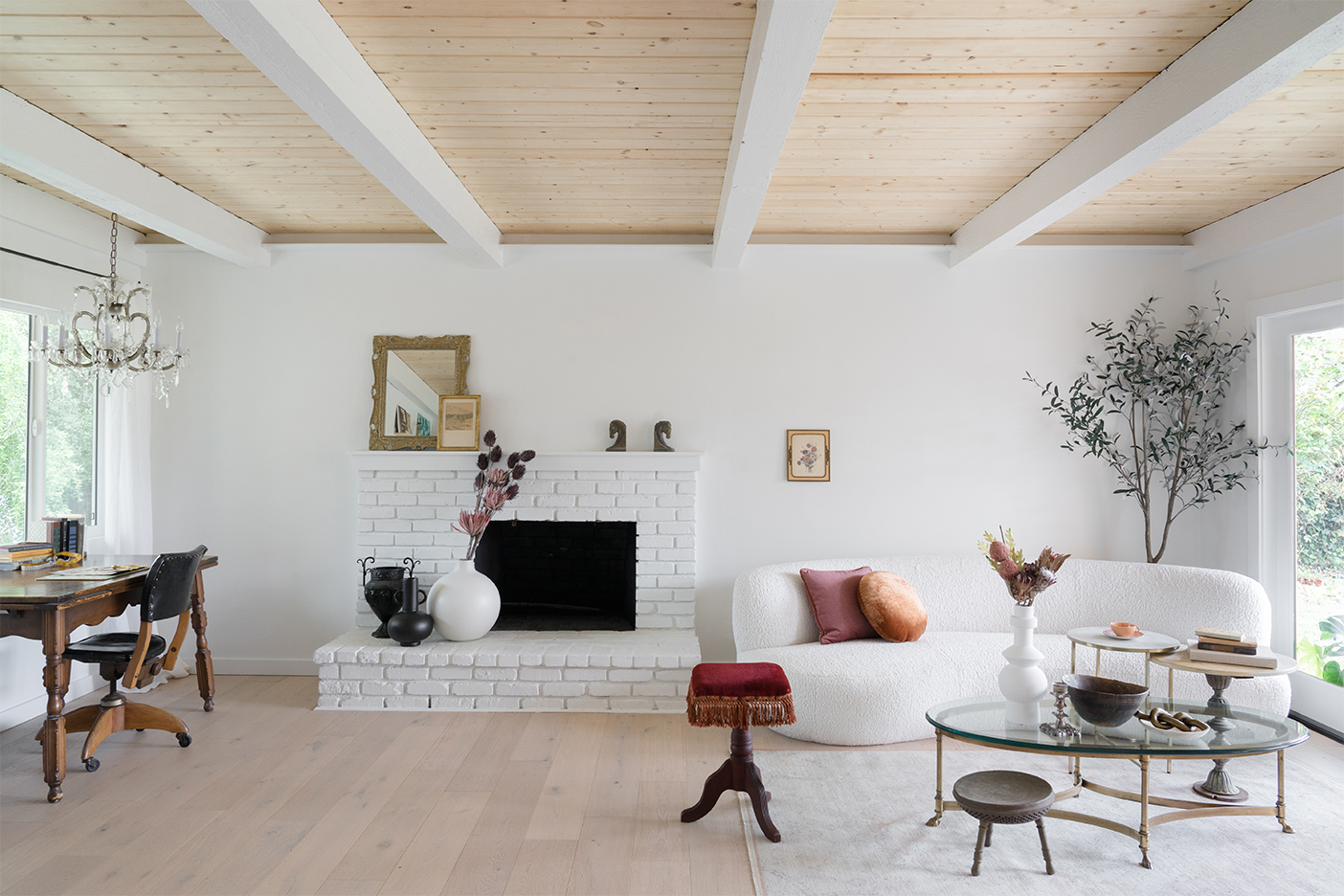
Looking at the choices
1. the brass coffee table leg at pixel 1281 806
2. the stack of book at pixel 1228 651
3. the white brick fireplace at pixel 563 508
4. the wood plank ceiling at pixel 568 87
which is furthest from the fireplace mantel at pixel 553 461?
the brass coffee table leg at pixel 1281 806

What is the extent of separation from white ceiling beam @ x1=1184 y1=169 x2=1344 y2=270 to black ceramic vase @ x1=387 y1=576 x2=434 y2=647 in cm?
495

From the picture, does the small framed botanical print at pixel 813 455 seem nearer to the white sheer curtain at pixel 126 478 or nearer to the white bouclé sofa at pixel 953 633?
the white bouclé sofa at pixel 953 633

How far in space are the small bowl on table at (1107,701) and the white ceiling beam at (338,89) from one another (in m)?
3.13

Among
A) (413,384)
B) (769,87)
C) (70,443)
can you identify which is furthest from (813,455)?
(70,443)

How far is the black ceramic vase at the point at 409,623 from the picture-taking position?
4277 millimetres

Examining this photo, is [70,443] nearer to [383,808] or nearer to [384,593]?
[384,593]

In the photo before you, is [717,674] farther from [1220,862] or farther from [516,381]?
[516,381]

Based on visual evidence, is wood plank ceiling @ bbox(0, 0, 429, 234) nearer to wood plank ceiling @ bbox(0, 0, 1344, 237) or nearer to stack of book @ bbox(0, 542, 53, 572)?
wood plank ceiling @ bbox(0, 0, 1344, 237)

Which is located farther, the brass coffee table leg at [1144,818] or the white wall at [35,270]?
the white wall at [35,270]

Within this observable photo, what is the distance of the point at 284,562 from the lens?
4844 mm

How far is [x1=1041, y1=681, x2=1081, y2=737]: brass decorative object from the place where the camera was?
8.57 feet

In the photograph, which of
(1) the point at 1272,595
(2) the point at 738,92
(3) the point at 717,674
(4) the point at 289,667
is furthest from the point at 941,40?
(4) the point at 289,667

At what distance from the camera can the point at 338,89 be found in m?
2.47

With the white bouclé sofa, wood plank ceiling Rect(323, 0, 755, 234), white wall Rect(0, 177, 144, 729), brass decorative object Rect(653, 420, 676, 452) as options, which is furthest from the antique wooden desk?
the white bouclé sofa
